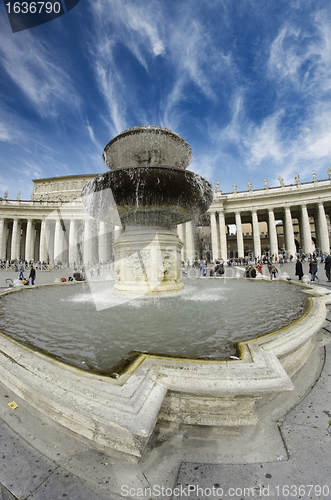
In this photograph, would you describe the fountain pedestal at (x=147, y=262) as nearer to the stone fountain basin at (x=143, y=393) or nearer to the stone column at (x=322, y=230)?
the stone fountain basin at (x=143, y=393)

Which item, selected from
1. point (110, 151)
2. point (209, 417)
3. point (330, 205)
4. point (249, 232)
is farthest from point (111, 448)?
point (249, 232)

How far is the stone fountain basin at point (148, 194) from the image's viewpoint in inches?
204

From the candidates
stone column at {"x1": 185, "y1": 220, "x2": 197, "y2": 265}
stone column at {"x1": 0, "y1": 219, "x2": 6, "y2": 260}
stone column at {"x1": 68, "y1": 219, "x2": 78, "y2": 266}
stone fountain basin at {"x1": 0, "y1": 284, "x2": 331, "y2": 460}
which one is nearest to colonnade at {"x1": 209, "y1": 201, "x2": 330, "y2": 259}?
stone column at {"x1": 185, "y1": 220, "x2": 197, "y2": 265}

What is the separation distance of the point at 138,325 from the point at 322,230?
138ft

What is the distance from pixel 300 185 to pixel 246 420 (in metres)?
44.6

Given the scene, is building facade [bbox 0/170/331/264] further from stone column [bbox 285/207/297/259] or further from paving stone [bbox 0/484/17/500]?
paving stone [bbox 0/484/17/500]

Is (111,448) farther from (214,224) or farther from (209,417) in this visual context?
(214,224)

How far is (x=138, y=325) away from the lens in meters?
3.50

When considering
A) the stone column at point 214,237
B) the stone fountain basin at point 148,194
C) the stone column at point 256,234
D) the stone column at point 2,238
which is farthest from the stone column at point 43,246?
the stone fountain basin at point 148,194

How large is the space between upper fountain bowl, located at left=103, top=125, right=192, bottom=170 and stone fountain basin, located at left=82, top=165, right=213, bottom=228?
1217 mm

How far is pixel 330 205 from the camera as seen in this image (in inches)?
1551

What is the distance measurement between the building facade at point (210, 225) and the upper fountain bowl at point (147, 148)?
28.8 metres

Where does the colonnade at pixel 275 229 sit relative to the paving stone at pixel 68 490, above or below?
above

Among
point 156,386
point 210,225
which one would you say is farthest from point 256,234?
point 156,386
